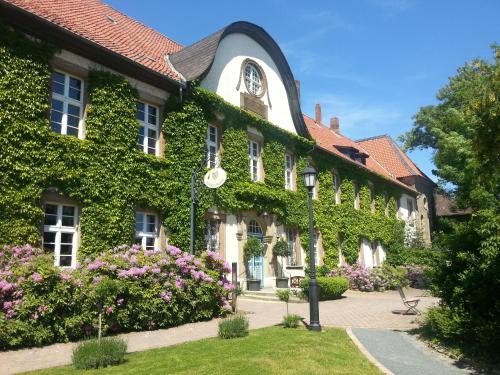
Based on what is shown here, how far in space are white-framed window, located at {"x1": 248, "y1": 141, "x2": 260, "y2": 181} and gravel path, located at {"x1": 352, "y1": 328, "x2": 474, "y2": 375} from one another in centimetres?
998

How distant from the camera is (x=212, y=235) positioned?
53.9 feet

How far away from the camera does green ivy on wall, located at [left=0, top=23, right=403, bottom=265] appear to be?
10.8 meters

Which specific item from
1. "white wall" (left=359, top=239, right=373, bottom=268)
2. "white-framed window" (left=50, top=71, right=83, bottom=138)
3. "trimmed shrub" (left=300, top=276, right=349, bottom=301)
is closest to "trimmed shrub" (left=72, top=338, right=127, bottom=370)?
"white-framed window" (left=50, top=71, right=83, bottom=138)

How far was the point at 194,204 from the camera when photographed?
14.9m

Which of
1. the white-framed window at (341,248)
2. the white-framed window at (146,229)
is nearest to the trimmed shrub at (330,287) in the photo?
the white-framed window at (146,229)

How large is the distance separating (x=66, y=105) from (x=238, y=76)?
834 cm

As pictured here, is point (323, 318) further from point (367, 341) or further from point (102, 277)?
point (102, 277)

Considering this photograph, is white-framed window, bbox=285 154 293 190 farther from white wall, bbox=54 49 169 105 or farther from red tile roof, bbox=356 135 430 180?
red tile roof, bbox=356 135 430 180

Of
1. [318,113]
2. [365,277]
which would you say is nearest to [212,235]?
[365,277]

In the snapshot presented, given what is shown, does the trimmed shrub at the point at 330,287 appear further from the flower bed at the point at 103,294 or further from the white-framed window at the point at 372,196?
the white-framed window at the point at 372,196

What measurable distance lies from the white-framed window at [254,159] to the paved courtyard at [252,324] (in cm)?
586

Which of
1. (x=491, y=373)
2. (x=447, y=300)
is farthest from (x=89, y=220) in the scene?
(x=491, y=373)

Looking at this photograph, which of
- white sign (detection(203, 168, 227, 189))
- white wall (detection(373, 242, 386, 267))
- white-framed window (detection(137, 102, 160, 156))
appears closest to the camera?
white sign (detection(203, 168, 227, 189))

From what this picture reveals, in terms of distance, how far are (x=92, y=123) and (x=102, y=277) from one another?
16.5 ft
